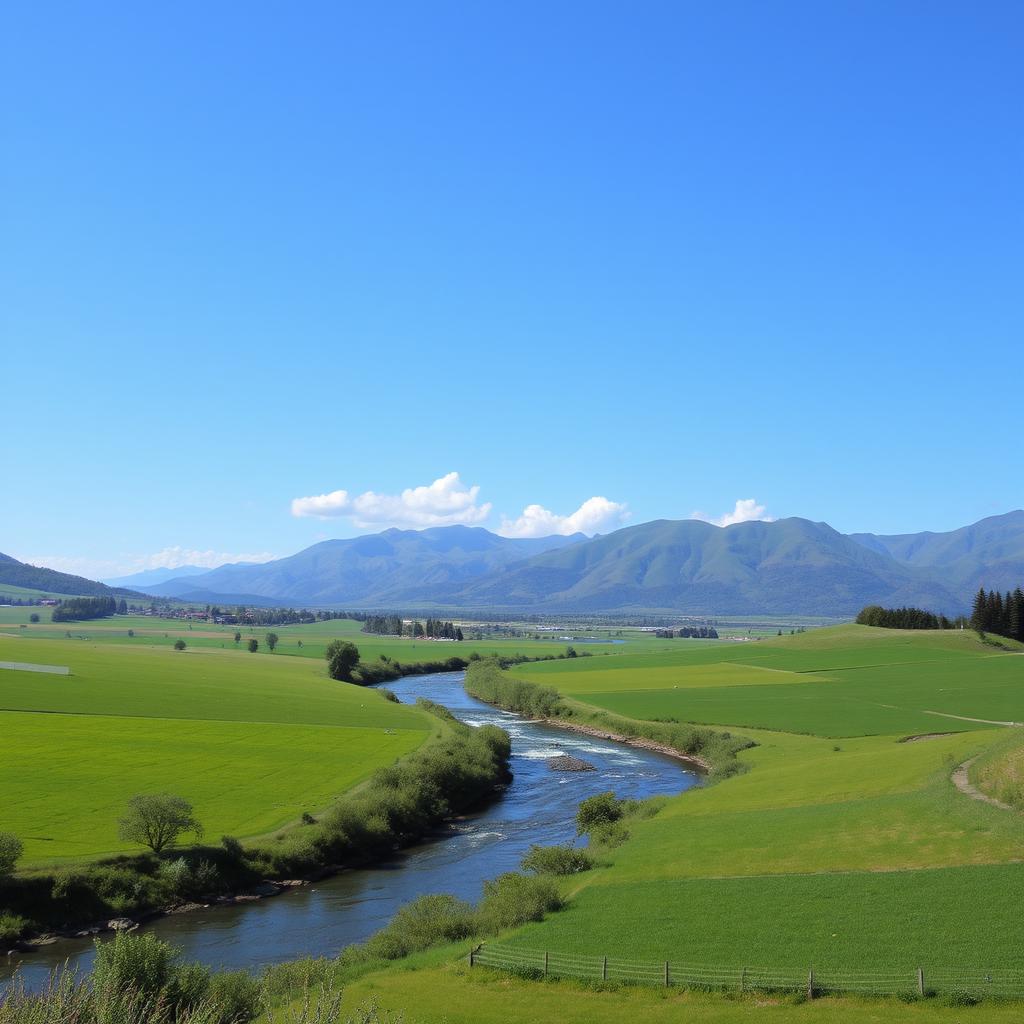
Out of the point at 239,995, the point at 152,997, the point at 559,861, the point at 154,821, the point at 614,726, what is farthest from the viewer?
the point at 614,726

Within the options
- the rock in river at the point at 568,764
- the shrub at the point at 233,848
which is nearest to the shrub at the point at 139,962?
the shrub at the point at 233,848

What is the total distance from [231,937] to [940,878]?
3077 centimetres

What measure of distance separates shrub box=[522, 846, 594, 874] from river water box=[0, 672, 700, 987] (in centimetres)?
356

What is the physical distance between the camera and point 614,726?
348 ft

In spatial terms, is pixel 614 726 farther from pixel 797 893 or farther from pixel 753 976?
pixel 753 976

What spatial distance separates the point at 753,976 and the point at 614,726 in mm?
80745

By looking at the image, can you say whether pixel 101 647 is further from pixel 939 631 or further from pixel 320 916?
pixel 939 631

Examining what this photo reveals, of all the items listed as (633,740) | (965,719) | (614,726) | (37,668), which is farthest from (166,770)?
(965,719)

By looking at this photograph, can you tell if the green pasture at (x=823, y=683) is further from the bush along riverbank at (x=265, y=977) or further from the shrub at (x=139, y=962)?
→ the shrub at (x=139, y=962)

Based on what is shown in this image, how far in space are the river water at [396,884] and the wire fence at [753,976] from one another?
40.3ft

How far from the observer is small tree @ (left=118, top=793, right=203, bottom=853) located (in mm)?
47406

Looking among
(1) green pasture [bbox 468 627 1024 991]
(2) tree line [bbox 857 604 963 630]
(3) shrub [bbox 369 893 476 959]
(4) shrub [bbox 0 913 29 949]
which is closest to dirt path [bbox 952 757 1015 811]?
(1) green pasture [bbox 468 627 1024 991]

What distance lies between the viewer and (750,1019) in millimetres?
23766

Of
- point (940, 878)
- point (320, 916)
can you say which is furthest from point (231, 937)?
point (940, 878)
